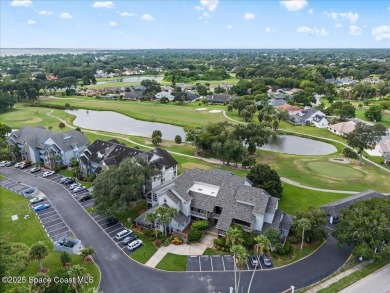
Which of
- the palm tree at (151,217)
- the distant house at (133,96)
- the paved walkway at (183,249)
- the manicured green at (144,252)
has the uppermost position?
the distant house at (133,96)

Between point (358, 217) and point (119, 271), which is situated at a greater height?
point (358, 217)

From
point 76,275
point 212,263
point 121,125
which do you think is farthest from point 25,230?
point 121,125

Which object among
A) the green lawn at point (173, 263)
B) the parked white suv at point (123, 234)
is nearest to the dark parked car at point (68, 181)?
the parked white suv at point (123, 234)

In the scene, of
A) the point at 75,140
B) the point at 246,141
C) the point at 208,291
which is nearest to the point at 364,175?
the point at 246,141

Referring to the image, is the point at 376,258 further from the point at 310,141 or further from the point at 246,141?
the point at 310,141

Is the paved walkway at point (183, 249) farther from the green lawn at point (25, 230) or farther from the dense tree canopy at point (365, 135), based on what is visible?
the dense tree canopy at point (365, 135)
